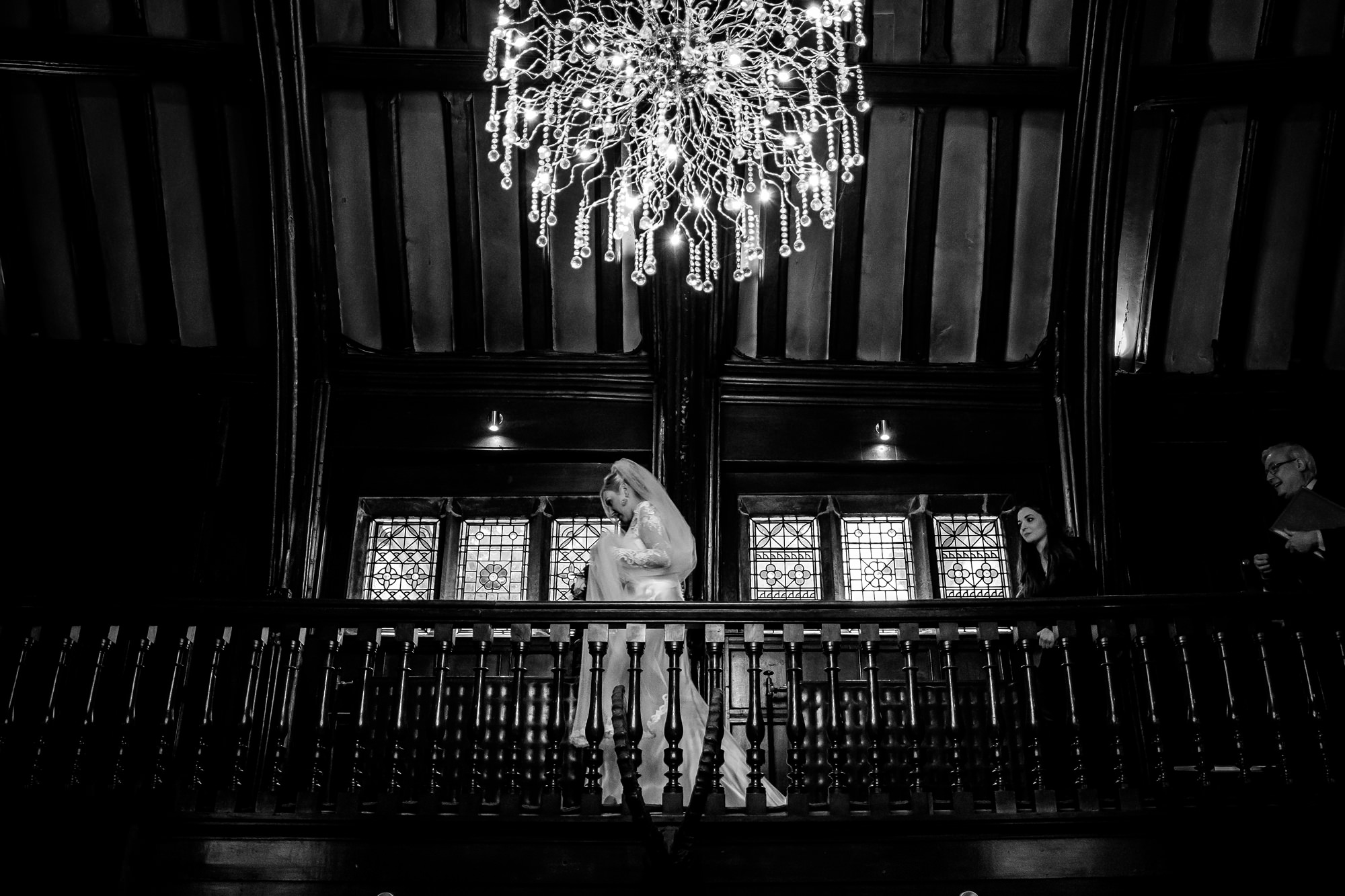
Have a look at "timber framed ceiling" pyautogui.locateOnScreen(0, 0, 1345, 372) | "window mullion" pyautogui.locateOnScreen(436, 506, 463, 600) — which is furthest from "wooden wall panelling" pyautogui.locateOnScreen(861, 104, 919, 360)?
"window mullion" pyautogui.locateOnScreen(436, 506, 463, 600)

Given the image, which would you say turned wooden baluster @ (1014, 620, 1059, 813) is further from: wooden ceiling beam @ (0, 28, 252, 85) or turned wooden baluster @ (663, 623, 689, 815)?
wooden ceiling beam @ (0, 28, 252, 85)

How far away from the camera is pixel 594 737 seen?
5.31 meters

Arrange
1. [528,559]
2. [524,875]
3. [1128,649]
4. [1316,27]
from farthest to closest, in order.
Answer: [528,559] < [1316,27] < [1128,649] < [524,875]

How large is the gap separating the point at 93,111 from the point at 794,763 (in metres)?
6.57

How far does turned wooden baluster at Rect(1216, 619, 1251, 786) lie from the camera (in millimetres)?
5199

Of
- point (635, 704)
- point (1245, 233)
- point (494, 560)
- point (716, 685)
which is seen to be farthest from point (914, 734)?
point (1245, 233)

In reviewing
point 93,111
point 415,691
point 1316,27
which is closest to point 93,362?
point 93,111

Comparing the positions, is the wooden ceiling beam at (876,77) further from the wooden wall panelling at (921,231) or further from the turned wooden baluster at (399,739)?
the turned wooden baluster at (399,739)

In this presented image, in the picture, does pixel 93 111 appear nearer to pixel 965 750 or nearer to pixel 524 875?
pixel 524 875

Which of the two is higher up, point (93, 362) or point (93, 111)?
point (93, 111)

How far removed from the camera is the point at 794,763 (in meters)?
5.24

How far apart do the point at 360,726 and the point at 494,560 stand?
338 centimetres

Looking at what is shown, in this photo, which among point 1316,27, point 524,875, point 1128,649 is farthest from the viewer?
point 1316,27

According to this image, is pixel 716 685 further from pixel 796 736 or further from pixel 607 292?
pixel 607 292
